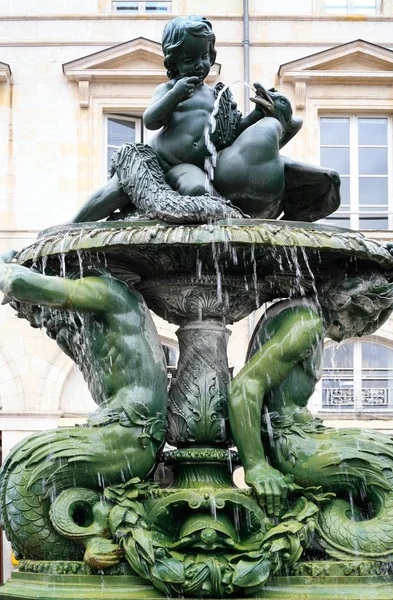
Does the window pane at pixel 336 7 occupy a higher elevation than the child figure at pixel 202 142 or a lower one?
higher

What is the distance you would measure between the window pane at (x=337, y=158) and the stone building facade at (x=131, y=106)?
24mm

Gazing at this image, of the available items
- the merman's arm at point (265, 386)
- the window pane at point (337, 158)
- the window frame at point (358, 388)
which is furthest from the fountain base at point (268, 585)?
the window pane at point (337, 158)

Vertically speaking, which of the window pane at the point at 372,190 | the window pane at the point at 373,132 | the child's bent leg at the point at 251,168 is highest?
the window pane at the point at 373,132

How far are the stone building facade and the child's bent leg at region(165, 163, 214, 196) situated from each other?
15410 mm

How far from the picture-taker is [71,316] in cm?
481

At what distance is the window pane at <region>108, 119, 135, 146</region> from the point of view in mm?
21797

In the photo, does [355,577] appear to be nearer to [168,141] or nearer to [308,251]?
[308,251]

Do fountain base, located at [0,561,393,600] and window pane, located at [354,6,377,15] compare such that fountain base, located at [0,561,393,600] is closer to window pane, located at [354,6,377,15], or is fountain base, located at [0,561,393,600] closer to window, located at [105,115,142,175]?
window, located at [105,115,142,175]

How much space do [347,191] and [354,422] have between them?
3.95 metres

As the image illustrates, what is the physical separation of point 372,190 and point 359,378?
324 cm

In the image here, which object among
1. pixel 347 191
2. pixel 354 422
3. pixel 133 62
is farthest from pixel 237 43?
pixel 354 422

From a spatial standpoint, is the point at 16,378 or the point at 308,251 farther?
the point at 16,378

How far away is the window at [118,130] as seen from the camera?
21.8m

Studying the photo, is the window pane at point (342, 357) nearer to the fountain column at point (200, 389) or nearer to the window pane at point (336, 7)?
the window pane at point (336, 7)
